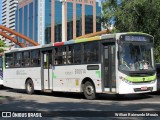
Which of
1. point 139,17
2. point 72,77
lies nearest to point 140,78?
point 72,77

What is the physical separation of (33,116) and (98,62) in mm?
9126

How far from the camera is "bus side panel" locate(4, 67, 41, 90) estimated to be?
72.7ft

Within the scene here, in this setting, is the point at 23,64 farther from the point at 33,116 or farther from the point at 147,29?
the point at 33,116

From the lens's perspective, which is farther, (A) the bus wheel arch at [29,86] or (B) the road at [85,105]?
(A) the bus wheel arch at [29,86]

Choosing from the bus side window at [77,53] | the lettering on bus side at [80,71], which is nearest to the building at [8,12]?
the bus side window at [77,53]

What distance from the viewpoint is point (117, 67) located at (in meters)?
16.6

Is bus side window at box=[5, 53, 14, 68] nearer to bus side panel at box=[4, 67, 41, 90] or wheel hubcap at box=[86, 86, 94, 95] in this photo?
bus side panel at box=[4, 67, 41, 90]

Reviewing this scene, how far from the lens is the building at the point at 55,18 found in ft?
215

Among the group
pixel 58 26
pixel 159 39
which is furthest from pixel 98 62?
pixel 58 26

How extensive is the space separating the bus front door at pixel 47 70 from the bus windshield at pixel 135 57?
5532mm

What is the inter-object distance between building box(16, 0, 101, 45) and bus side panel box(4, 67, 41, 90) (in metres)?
8.04

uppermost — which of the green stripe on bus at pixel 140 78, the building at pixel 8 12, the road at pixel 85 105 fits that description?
the building at pixel 8 12

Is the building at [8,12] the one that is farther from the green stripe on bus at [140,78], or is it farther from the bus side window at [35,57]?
the green stripe on bus at [140,78]

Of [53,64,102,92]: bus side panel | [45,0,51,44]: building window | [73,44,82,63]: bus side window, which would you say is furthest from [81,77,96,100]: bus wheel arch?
[45,0,51,44]: building window
